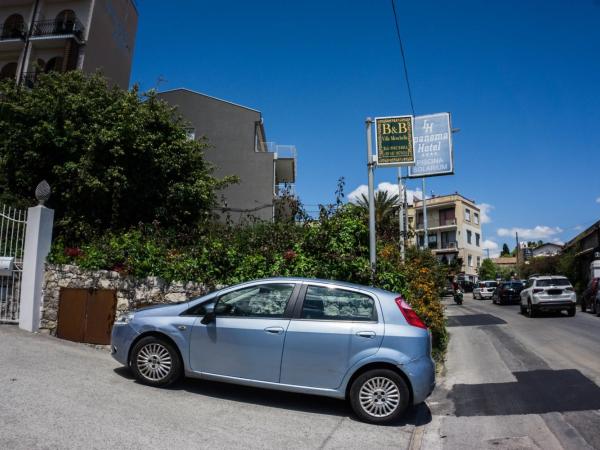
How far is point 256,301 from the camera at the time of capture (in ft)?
18.5

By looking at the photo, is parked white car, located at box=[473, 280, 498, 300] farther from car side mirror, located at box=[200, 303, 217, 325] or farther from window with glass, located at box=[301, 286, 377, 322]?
car side mirror, located at box=[200, 303, 217, 325]

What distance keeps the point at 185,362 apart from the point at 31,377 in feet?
6.24

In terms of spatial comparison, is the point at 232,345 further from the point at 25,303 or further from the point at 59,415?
the point at 25,303

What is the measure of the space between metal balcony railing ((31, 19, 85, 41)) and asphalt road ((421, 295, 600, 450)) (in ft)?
79.4

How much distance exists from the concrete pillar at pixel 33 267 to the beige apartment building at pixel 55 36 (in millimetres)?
17640

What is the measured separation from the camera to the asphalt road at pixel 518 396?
4727mm

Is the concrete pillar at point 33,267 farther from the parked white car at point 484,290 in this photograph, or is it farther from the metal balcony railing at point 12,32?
the parked white car at point 484,290

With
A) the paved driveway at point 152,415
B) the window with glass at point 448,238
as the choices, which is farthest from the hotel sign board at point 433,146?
the window with glass at point 448,238

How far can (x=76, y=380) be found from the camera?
5.60 metres

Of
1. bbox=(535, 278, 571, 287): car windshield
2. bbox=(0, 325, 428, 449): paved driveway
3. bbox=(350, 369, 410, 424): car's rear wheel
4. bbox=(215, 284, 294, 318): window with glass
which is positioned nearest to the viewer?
bbox=(0, 325, 428, 449): paved driveway

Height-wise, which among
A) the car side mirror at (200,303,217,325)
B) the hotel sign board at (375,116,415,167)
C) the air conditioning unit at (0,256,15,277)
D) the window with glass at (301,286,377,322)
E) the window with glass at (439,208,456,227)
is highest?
the window with glass at (439,208,456,227)

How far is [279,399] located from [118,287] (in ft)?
14.4

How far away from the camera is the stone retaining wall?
8.48m

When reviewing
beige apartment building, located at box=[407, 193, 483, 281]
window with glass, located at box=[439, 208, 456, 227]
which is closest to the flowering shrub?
beige apartment building, located at box=[407, 193, 483, 281]
